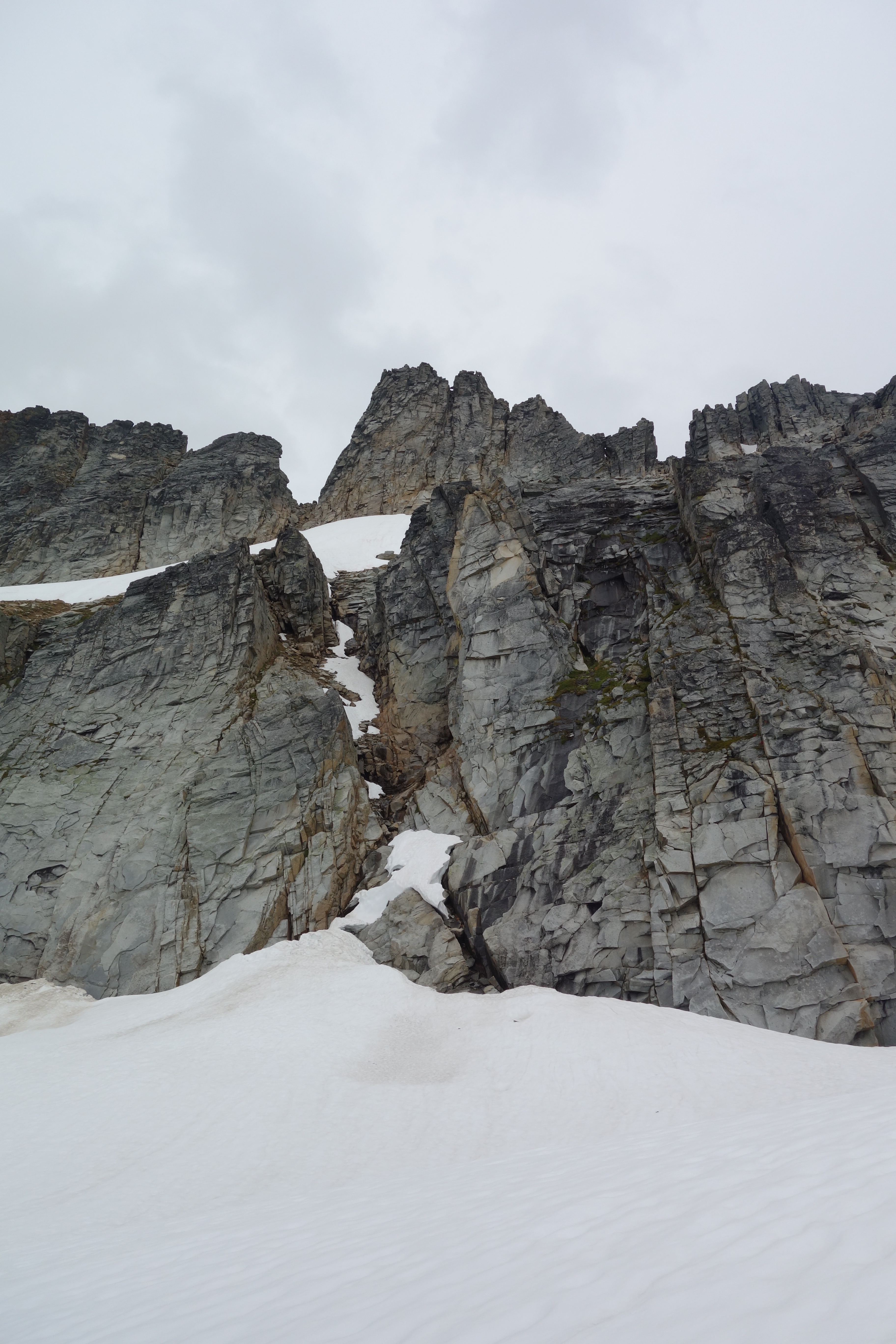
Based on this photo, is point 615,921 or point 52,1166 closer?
point 52,1166

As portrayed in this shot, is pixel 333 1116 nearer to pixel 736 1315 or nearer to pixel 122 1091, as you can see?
pixel 122 1091

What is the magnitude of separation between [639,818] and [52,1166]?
17.9 metres

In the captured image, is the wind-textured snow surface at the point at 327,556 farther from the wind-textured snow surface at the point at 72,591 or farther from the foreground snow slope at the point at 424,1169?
the foreground snow slope at the point at 424,1169

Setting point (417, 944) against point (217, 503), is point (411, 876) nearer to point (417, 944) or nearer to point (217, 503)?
point (417, 944)

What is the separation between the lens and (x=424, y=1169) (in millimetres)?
11227

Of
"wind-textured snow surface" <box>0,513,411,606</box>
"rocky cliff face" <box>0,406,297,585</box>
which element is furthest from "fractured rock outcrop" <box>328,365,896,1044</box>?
"rocky cliff face" <box>0,406,297,585</box>

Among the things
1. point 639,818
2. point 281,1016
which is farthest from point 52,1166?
point 639,818

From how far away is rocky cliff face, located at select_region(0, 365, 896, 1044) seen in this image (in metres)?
19.2

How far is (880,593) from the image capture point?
24203mm

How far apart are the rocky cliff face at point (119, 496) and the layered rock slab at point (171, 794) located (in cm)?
1739

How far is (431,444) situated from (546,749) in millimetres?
44031

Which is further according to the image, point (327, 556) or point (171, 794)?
point (327, 556)

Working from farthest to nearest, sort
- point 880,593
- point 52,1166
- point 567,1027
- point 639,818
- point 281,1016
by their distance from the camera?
1. point 880,593
2. point 639,818
3. point 281,1016
4. point 567,1027
5. point 52,1166

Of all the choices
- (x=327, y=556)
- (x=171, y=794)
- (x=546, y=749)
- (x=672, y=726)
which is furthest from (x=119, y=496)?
(x=672, y=726)
